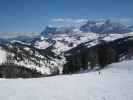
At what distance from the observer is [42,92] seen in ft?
72.7

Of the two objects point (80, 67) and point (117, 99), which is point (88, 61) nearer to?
point (80, 67)

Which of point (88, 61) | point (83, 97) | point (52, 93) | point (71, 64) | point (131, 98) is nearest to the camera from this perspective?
point (131, 98)

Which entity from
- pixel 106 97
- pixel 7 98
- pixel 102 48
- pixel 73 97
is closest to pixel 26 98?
pixel 7 98

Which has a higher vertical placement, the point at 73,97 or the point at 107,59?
the point at 107,59

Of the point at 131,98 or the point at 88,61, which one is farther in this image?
the point at 88,61

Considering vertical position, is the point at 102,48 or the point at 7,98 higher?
the point at 102,48

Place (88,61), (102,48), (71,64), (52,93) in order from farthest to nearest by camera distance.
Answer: (71,64)
(88,61)
(102,48)
(52,93)

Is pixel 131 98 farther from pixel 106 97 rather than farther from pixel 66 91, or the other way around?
pixel 66 91

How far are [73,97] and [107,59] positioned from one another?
214 feet

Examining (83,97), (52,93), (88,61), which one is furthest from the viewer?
(88,61)

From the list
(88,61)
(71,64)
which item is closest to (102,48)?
(88,61)

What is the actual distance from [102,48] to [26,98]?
64145 mm

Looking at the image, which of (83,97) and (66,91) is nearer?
(83,97)

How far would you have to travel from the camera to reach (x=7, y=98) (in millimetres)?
19750
